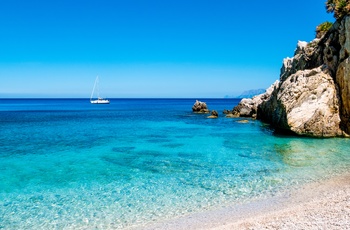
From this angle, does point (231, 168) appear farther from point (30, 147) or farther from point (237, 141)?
point (30, 147)

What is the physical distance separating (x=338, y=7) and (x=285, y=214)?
29.6 meters

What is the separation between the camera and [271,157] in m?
23.1

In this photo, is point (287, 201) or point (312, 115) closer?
point (287, 201)

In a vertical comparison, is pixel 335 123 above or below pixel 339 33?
below

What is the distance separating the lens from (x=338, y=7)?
108ft

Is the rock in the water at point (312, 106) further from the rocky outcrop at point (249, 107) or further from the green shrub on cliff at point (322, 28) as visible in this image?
the rocky outcrop at point (249, 107)

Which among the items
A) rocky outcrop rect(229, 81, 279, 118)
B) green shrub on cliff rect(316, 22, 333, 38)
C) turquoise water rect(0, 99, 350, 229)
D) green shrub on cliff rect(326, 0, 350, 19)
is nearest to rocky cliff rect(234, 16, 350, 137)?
green shrub on cliff rect(326, 0, 350, 19)

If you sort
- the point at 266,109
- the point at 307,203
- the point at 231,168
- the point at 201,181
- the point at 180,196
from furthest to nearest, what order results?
1. the point at 266,109
2. the point at 231,168
3. the point at 201,181
4. the point at 180,196
5. the point at 307,203

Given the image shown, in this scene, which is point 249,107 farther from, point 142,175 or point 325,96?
point 142,175

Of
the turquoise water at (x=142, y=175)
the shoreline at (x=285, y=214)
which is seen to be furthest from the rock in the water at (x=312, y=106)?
the shoreline at (x=285, y=214)

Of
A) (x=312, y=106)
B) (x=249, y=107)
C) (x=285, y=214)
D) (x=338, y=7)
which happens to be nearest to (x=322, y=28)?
(x=338, y=7)

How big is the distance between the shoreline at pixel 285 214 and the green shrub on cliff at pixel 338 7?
24327 millimetres

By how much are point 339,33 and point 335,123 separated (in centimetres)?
950

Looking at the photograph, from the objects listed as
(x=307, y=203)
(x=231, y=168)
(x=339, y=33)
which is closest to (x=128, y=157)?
(x=231, y=168)
